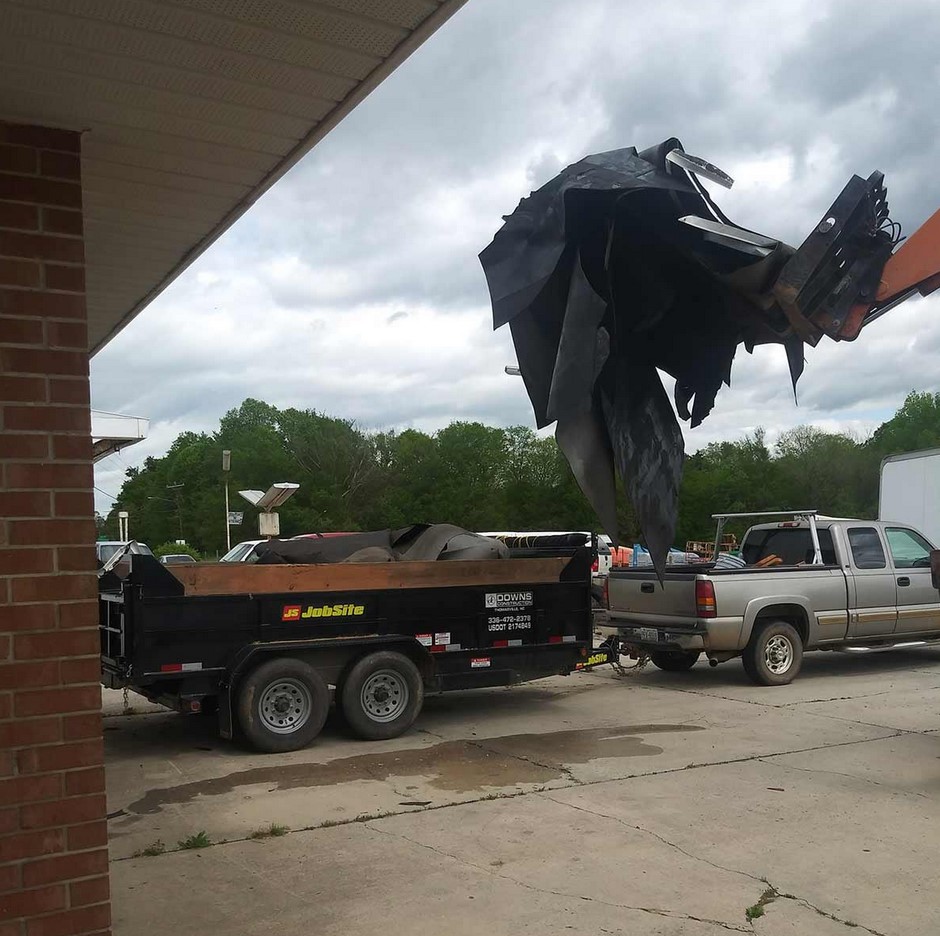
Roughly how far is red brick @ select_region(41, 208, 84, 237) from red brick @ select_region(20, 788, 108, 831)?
168 centimetres

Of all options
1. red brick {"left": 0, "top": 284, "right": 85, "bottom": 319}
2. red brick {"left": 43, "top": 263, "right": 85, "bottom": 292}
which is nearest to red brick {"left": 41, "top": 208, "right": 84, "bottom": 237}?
red brick {"left": 43, "top": 263, "right": 85, "bottom": 292}

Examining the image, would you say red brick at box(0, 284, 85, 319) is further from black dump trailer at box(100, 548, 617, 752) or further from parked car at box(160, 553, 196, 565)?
parked car at box(160, 553, 196, 565)

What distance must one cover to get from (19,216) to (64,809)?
1.92 metres

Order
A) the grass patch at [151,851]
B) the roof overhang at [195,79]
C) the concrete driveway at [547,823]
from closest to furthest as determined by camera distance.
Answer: the roof overhang at [195,79] → the concrete driveway at [547,823] → the grass patch at [151,851]

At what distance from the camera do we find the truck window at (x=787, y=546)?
12.6 metres

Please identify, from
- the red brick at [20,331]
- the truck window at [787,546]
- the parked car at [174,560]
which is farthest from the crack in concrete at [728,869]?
the truck window at [787,546]

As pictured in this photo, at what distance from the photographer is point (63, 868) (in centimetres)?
307

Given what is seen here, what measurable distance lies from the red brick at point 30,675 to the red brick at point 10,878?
0.55 m

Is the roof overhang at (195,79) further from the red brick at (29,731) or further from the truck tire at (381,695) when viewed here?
the truck tire at (381,695)

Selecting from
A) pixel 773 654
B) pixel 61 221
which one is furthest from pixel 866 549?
pixel 61 221

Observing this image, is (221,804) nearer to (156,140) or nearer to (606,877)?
(606,877)

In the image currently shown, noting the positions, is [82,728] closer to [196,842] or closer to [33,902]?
[33,902]

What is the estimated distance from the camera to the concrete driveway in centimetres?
497

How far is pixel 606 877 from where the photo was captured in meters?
5.46
